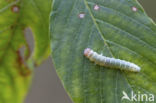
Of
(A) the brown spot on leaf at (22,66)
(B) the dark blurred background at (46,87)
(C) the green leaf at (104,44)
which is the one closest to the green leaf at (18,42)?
(A) the brown spot on leaf at (22,66)

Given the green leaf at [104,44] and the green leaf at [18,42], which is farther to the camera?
the green leaf at [18,42]

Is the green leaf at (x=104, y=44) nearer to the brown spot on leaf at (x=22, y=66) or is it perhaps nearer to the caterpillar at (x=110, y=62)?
the caterpillar at (x=110, y=62)

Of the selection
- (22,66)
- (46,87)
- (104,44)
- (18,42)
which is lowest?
(46,87)

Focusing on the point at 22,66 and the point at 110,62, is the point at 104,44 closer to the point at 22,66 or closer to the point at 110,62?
the point at 110,62

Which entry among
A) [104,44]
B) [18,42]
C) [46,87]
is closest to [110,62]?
[104,44]

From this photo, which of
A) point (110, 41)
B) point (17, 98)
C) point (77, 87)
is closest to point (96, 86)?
→ point (77, 87)

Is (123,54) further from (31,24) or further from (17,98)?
(17,98)
